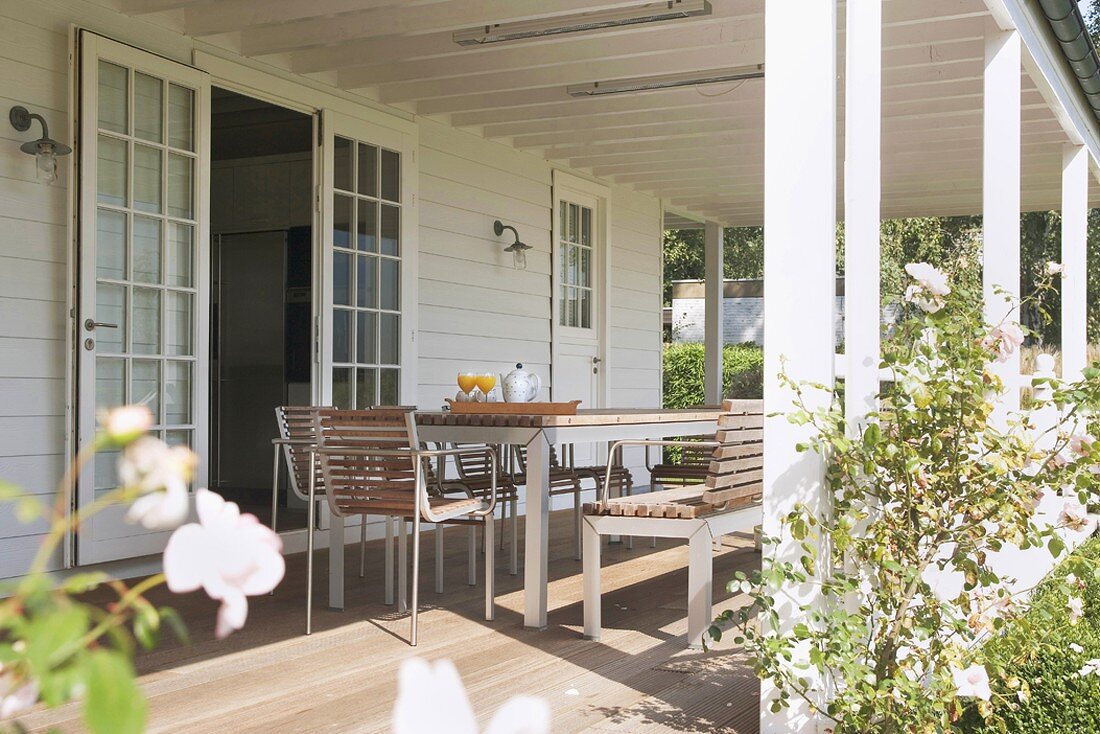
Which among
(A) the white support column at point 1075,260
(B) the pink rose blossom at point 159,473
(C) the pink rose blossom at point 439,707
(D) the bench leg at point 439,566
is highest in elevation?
(A) the white support column at point 1075,260

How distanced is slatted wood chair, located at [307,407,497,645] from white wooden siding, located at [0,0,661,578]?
1430 mm

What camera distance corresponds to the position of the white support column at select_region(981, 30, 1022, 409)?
4293 mm

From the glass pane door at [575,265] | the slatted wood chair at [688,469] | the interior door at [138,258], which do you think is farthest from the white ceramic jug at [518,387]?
the glass pane door at [575,265]

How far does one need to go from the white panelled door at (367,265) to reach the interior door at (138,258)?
940 mm

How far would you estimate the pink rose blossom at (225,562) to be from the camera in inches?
19.4

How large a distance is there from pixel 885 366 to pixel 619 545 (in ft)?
13.4

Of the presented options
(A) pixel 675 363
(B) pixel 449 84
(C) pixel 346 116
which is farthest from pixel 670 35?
(A) pixel 675 363

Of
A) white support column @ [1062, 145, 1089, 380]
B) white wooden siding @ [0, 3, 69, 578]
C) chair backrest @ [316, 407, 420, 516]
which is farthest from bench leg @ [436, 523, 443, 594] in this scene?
white support column @ [1062, 145, 1089, 380]

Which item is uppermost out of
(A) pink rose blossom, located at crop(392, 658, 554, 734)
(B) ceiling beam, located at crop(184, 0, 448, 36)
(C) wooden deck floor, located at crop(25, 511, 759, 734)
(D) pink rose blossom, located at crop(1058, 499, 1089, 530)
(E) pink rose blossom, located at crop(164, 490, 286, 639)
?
(B) ceiling beam, located at crop(184, 0, 448, 36)

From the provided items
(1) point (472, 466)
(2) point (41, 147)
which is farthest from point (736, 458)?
(2) point (41, 147)

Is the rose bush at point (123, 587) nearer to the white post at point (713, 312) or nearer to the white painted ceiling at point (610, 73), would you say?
the white painted ceiling at point (610, 73)

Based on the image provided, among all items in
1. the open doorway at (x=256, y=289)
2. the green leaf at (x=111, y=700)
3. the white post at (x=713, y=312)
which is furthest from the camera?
the white post at (x=713, y=312)

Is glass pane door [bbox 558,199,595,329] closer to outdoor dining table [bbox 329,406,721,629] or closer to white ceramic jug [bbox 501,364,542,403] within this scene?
white ceramic jug [bbox 501,364,542,403]

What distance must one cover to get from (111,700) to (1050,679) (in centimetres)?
297
